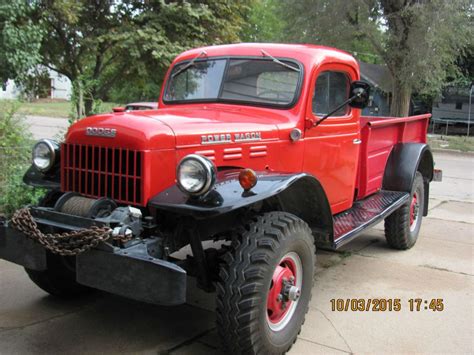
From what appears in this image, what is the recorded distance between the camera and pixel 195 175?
9.67 feet

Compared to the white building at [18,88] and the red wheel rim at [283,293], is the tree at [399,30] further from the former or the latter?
the red wheel rim at [283,293]

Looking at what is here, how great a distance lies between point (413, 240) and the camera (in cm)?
594

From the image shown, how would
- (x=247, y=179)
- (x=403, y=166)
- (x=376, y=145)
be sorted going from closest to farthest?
(x=247, y=179) → (x=376, y=145) → (x=403, y=166)

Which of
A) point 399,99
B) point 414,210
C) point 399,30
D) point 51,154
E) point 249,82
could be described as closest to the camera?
point 51,154

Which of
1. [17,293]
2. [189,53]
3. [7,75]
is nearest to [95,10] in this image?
[7,75]

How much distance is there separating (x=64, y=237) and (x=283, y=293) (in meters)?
1.38

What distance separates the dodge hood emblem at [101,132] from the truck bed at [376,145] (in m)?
2.84

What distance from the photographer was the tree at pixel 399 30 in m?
15.1

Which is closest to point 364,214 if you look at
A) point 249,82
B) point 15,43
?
point 249,82

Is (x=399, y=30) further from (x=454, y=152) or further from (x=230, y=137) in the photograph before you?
(x=230, y=137)

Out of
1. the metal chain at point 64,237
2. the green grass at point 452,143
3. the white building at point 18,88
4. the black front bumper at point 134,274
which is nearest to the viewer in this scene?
the black front bumper at point 134,274

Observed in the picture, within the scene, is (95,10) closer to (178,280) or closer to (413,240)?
(413,240)

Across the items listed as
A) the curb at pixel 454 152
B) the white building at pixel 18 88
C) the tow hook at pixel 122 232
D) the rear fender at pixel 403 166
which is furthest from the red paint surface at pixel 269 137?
the curb at pixel 454 152

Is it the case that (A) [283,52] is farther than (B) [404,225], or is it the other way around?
(B) [404,225]
